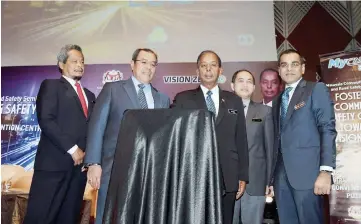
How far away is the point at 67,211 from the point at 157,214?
55.4 inches

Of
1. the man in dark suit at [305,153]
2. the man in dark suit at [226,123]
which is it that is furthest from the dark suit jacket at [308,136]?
the man in dark suit at [226,123]

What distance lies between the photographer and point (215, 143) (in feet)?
4.50

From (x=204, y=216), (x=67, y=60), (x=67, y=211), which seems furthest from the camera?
(x=67, y=60)

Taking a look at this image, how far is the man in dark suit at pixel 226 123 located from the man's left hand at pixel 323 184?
0.44m

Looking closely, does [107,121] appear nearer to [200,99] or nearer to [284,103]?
[200,99]

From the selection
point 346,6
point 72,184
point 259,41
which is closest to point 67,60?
point 72,184

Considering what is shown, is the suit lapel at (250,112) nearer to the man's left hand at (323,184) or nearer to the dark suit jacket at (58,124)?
the man's left hand at (323,184)

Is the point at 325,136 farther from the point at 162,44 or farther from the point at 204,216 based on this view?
the point at 162,44

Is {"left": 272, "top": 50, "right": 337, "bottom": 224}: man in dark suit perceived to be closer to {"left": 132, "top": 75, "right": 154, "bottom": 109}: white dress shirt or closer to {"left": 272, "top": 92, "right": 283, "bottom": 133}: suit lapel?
{"left": 272, "top": 92, "right": 283, "bottom": 133}: suit lapel

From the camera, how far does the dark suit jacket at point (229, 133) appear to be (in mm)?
2236

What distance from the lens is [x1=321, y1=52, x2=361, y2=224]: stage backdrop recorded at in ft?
12.0

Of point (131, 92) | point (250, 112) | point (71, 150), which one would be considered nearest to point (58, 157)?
point (71, 150)

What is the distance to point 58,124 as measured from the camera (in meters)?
2.60

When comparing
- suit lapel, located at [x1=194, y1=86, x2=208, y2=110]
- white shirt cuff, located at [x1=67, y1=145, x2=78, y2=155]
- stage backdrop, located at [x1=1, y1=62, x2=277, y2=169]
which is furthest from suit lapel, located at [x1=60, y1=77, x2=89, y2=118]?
stage backdrop, located at [x1=1, y1=62, x2=277, y2=169]
